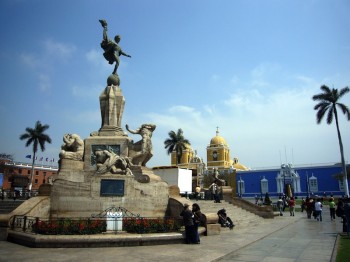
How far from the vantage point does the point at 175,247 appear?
905cm

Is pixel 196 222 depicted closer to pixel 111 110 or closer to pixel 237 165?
pixel 111 110

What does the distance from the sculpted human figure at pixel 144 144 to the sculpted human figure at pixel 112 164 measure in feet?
3.96

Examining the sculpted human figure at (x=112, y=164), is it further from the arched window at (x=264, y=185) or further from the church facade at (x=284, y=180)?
the arched window at (x=264, y=185)

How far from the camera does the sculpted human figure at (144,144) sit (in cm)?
1475

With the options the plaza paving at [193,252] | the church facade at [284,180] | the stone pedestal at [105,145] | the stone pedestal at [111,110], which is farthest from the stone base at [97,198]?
the church facade at [284,180]

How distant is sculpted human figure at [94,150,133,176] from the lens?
42.2ft

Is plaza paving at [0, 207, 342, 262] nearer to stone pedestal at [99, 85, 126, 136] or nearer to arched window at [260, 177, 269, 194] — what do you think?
stone pedestal at [99, 85, 126, 136]

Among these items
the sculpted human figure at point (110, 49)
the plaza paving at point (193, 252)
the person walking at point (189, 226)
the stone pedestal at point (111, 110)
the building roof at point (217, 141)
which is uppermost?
the building roof at point (217, 141)

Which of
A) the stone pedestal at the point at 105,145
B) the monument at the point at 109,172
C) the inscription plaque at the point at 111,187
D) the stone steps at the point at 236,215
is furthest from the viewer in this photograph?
the stone steps at the point at 236,215

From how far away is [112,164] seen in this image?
1297 centimetres

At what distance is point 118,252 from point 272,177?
56790 mm

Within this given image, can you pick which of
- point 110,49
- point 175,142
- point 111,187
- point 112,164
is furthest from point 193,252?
point 175,142

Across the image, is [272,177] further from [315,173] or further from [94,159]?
[94,159]

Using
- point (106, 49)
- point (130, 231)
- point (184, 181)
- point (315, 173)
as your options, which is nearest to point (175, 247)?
point (130, 231)
